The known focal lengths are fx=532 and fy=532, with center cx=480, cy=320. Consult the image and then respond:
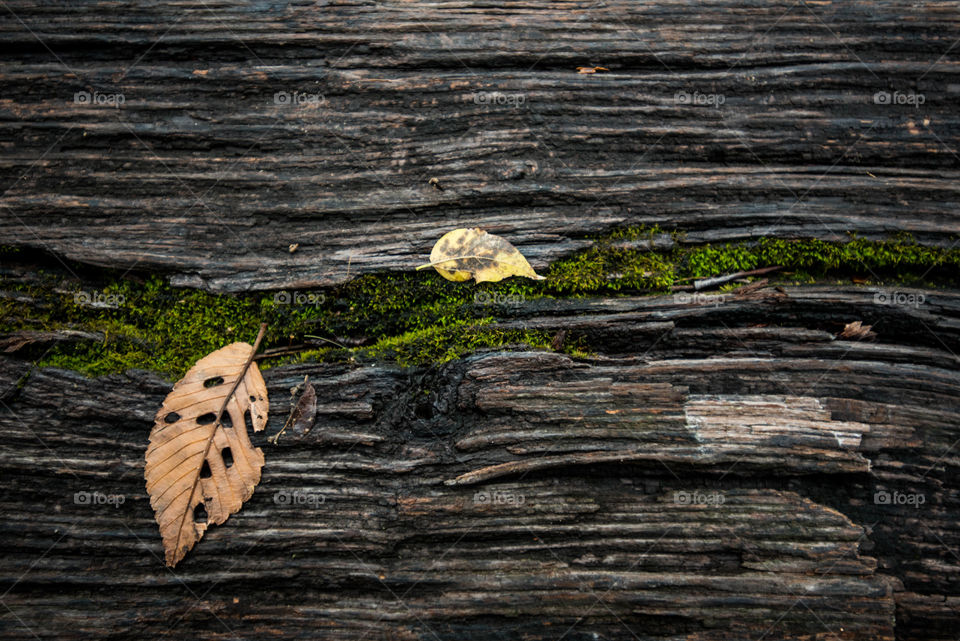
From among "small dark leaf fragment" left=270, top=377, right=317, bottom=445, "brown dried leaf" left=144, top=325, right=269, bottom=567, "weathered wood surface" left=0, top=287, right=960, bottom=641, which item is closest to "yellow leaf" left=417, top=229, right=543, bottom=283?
"weathered wood surface" left=0, top=287, right=960, bottom=641

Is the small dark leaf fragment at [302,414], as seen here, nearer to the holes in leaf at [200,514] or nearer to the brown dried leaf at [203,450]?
the brown dried leaf at [203,450]

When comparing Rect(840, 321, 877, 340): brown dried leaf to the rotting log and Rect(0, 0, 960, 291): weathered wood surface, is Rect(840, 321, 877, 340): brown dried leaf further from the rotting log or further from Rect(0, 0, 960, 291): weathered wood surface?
Rect(0, 0, 960, 291): weathered wood surface

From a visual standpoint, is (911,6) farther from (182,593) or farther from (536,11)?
(182,593)

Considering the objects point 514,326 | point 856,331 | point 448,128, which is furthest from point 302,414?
point 856,331

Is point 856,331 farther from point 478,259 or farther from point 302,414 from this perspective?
point 302,414

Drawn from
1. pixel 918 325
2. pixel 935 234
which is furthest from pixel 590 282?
pixel 935 234
